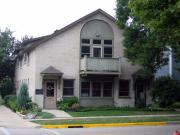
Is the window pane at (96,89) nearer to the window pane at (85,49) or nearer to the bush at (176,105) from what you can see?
the window pane at (85,49)

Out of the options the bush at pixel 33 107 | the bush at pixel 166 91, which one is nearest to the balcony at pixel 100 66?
the bush at pixel 166 91

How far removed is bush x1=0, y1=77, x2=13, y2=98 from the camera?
51.2 m

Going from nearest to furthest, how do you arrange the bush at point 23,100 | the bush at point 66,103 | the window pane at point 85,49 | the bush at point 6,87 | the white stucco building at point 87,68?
1. the bush at point 23,100
2. the bush at point 66,103
3. the white stucco building at point 87,68
4. the window pane at point 85,49
5. the bush at point 6,87

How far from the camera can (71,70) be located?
119ft

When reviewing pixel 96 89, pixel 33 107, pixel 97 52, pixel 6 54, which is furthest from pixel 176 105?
pixel 6 54

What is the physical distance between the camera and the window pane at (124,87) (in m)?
37.8

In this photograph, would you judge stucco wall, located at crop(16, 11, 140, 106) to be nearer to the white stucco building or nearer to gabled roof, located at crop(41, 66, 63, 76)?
the white stucco building

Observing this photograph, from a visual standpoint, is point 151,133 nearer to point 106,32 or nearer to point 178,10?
point 178,10

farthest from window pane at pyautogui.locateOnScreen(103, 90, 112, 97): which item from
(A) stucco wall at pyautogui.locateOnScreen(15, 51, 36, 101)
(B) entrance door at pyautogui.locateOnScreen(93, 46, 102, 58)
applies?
(A) stucco wall at pyautogui.locateOnScreen(15, 51, 36, 101)

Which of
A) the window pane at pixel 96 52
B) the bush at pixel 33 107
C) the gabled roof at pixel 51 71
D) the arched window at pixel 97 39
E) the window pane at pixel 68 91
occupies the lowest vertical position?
the bush at pixel 33 107

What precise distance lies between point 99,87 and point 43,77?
5000 millimetres

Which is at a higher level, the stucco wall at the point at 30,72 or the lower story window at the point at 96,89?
the stucco wall at the point at 30,72

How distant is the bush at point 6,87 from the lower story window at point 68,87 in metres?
16.8

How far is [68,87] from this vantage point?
119ft
